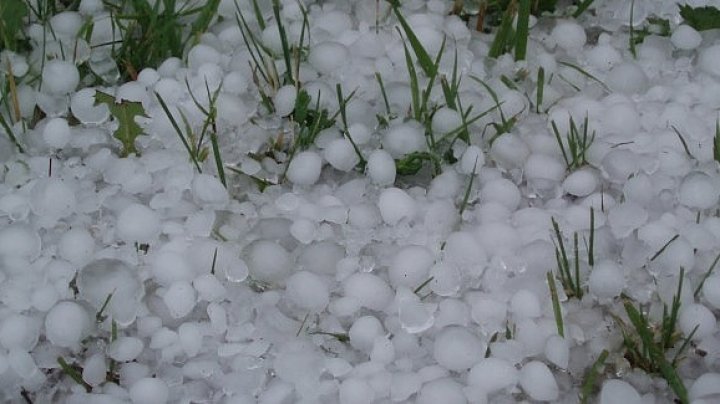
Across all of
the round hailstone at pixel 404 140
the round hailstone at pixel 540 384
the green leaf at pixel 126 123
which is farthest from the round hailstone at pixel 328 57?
the round hailstone at pixel 540 384

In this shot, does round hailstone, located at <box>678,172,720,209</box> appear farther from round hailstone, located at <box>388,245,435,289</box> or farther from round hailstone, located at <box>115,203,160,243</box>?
round hailstone, located at <box>115,203,160,243</box>

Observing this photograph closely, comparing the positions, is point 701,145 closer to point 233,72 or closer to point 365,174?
point 365,174

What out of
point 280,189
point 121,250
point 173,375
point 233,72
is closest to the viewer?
point 173,375

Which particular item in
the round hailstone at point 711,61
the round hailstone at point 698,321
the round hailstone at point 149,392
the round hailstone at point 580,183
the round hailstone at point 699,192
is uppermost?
the round hailstone at point 711,61

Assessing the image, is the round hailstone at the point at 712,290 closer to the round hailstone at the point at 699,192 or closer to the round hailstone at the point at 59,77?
the round hailstone at the point at 699,192

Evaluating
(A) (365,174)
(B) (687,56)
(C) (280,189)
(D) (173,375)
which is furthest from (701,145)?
(D) (173,375)

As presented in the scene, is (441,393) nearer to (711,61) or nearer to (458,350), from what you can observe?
(458,350)

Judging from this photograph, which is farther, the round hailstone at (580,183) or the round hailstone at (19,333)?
the round hailstone at (580,183)
